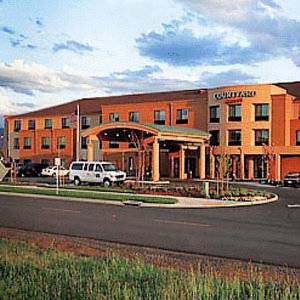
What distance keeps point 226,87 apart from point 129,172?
15.0 metres

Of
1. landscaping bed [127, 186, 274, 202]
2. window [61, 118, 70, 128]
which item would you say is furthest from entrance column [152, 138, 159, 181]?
window [61, 118, 70, 128]

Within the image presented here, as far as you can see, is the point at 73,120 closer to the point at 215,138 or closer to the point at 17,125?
the point at 17,125

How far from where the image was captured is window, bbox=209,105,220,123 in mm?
61375

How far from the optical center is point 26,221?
19.6 meters

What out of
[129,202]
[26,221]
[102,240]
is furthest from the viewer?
[129,202]

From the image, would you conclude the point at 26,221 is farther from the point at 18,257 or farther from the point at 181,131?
A: the point at 181,131

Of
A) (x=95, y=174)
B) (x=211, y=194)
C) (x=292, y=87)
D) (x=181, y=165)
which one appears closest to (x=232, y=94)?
(x=181, y=165)

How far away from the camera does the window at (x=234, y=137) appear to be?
2355 inches

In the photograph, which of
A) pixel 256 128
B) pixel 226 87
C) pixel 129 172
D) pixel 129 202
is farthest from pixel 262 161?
pixel 129 202

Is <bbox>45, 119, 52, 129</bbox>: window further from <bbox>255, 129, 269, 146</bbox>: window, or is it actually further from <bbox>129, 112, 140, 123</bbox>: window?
<bbox>255, 129, 269, 146</bbox>: window

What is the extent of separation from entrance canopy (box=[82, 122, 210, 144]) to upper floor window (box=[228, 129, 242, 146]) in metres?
3.39

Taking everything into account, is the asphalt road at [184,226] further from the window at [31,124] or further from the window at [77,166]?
the window at [31,124]

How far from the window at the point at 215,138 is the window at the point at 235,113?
2.28m

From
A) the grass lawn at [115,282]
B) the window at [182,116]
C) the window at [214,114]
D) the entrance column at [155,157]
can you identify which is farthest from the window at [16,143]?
the grass lawn at [115,282]
